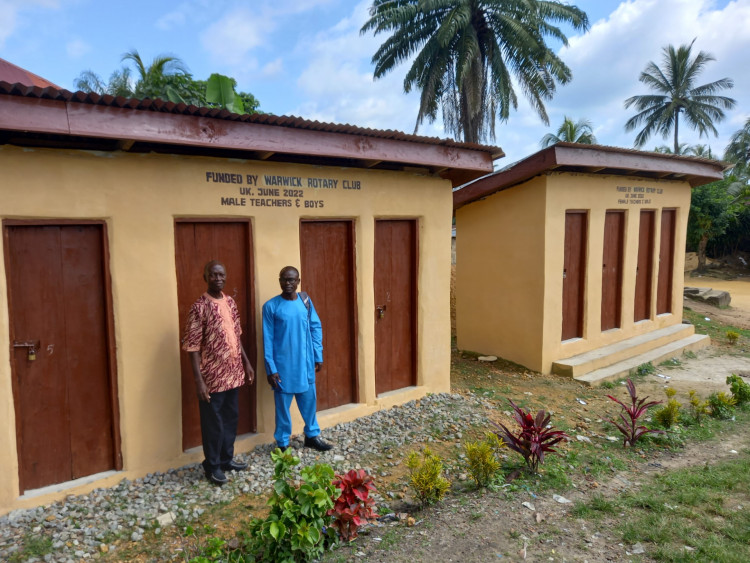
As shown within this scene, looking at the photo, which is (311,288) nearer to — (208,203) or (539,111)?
(208,203)

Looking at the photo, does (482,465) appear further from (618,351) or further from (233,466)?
(618,351)

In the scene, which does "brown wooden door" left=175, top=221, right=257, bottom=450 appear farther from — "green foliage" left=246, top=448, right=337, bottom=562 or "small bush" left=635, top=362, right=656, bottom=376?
"small bush" left=635, top=362, right=656, bottom=376

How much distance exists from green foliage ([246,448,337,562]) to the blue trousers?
4.58ft

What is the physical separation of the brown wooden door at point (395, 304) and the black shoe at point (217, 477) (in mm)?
2287

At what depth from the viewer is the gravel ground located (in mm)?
3426

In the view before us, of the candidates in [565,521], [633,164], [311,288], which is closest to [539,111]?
[633,164]

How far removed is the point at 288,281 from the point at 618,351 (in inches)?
254

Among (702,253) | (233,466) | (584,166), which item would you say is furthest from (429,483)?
(702,253)

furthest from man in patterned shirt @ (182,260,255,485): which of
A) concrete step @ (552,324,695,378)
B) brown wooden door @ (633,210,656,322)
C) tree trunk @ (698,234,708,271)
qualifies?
tree trunk @ (698,234,708,271)

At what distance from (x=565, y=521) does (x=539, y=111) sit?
18.7 meters

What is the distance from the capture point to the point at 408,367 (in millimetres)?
6387

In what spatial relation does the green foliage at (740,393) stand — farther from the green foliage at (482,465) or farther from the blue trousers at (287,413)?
the blue trousers at (287,413)

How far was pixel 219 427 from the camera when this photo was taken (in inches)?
163

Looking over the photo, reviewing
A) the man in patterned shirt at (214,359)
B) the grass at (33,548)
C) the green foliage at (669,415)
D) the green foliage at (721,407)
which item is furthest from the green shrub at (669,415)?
the grass at (33,548)
